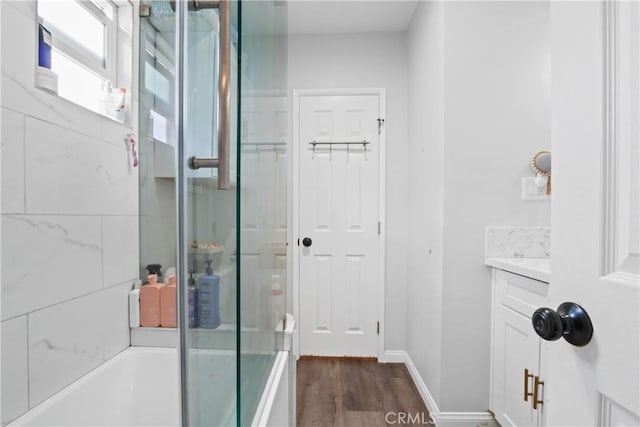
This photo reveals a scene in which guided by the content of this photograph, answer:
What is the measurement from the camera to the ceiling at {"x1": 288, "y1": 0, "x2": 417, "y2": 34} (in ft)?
7.82

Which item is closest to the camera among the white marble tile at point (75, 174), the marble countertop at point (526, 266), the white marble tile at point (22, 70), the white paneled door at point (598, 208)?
the white paneled door at point (598, 208)

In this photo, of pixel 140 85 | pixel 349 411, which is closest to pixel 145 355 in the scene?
pixel 349 411

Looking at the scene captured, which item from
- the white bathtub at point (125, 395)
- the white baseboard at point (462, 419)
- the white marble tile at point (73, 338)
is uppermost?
the white marble tile at point (73, 338)

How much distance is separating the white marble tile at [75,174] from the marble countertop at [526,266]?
1.74m

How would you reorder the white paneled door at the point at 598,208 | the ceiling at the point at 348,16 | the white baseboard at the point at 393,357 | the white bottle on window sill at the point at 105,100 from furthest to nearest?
the white baseboard at the point at 393,357 < the ceiling at the point at 348,16 < the white bottle on window sill at the point at 105,100 < the white paneled door at the point at 598,208

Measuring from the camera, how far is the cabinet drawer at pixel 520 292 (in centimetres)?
136

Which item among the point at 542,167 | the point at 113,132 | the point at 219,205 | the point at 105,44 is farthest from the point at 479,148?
the point at 105,44

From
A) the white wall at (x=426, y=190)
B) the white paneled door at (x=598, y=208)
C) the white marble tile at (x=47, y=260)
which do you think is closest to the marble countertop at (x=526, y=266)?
the white wall at (x=426, y=190)

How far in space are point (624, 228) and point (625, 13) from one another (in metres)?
0.27

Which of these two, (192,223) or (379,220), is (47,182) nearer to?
(192,223)

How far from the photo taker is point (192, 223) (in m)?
0.59

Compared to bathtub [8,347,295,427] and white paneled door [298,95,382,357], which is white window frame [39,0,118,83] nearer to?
bathtub [8,347,295,427]

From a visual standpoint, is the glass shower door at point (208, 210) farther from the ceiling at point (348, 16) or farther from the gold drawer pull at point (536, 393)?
the ceiling at point (348, 16)

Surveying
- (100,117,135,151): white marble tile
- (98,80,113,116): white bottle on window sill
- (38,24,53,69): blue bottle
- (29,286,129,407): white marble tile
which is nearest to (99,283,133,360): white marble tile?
(29,286,129,407): white marble tile
